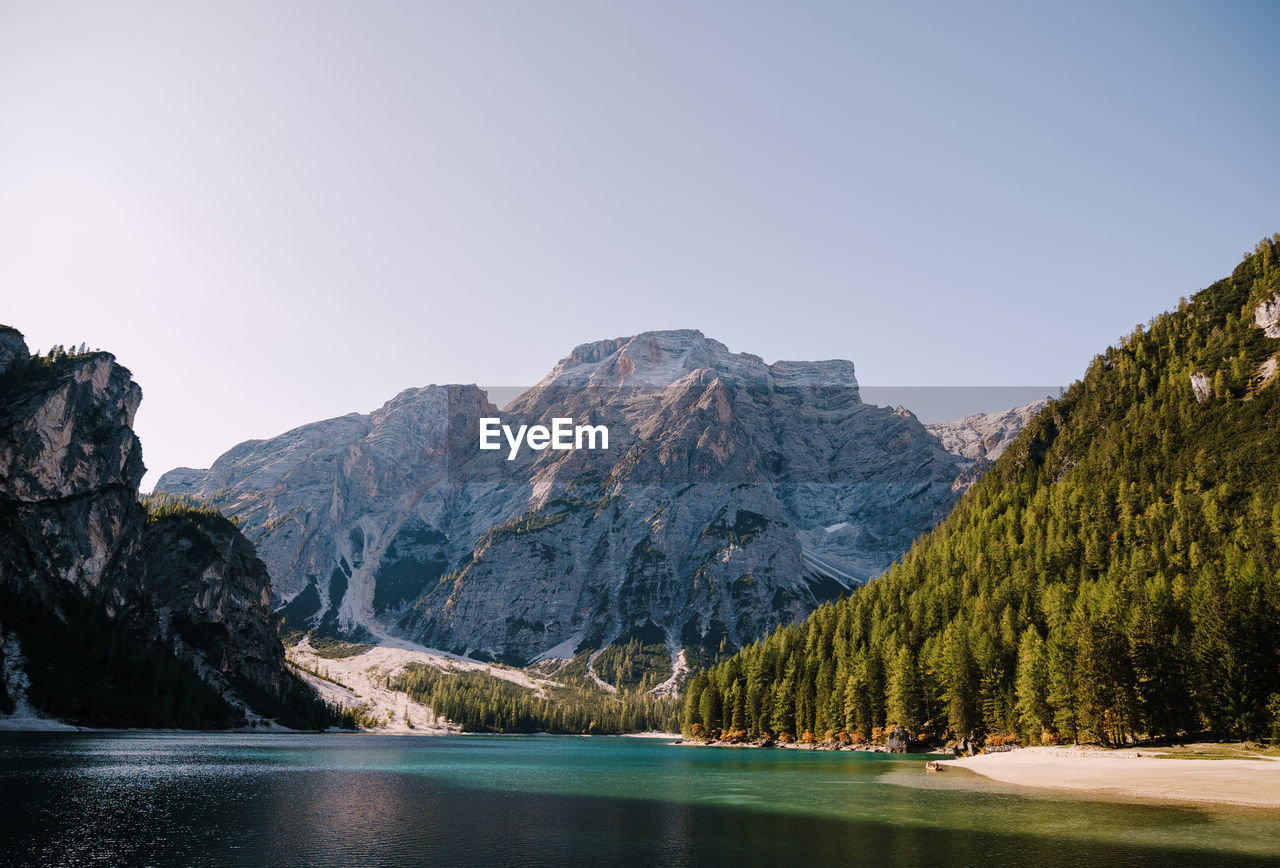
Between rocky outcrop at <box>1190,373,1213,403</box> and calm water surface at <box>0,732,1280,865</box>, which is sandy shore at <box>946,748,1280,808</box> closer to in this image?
calm water surface at <box>0,732,1280,865</box>

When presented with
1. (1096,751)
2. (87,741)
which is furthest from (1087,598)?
(87,741)

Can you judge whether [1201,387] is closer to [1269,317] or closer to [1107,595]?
[1269,317]

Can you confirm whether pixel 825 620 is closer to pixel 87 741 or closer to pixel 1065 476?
pixel 1065 476

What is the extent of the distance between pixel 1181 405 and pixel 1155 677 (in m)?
96.8

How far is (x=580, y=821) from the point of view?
56.1m

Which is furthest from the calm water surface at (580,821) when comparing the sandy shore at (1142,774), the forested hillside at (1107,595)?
the forested hillside at (1107,595)

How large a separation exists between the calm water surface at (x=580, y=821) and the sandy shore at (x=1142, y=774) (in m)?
5.65

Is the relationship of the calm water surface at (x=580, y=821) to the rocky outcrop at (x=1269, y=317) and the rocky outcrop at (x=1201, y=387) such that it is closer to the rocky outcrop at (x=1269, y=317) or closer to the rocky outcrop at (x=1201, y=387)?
the rocky outcrop at (x=1201, y=387)

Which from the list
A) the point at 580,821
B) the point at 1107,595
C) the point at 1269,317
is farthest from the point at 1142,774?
the point at 1269,317

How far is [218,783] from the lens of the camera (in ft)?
259

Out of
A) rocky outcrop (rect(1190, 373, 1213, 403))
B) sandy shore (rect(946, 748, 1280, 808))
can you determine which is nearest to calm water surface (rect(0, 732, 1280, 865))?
sandy shore (rect(946, 748, 1280, 808))

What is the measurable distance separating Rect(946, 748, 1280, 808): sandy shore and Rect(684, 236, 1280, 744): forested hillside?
6734 mm

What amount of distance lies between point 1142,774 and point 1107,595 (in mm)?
37426

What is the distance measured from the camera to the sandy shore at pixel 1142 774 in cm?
6056
